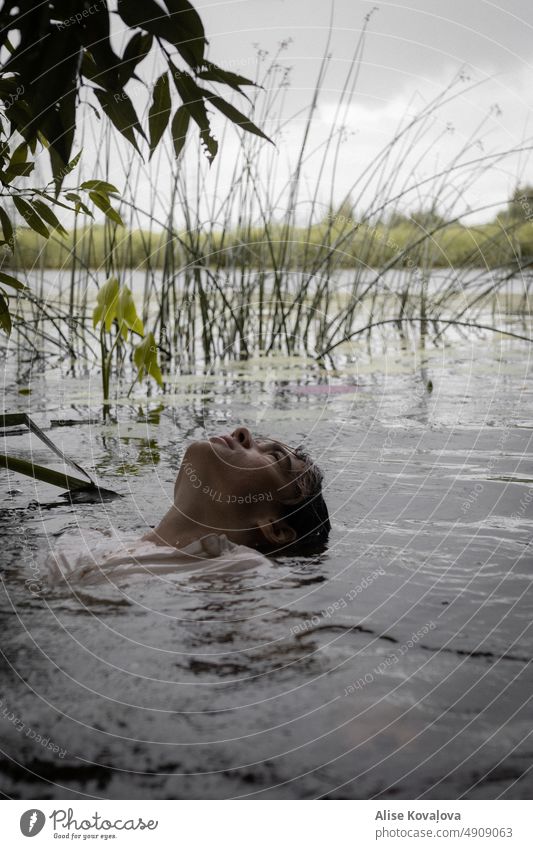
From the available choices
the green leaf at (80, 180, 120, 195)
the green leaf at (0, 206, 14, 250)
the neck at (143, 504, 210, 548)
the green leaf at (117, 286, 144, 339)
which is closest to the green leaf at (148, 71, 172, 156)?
the green leaf at (80, 180, 120, 195)

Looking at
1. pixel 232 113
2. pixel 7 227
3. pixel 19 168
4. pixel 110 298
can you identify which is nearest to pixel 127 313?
pixel 110 298

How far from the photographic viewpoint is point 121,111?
5.52 ft

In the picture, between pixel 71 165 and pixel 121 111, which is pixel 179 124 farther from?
pixel 71 165

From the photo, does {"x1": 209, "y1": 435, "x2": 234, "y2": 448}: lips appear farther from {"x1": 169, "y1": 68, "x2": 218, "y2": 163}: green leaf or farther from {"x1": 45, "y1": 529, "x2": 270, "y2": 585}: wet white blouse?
{"x1": 169, "y1": 68, "x2": 218, "y2": 163}: green leaf

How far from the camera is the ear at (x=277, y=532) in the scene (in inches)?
87.7

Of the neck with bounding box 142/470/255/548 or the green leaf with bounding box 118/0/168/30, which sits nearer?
the green leaf with bounding box 118/0/168/30

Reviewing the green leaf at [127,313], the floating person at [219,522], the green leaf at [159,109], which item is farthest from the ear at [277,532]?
the green leaf at [159,109]

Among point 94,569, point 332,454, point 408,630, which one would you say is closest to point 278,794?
point 408,630

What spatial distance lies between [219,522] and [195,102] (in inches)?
39.5

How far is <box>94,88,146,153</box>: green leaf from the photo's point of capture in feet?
5.44

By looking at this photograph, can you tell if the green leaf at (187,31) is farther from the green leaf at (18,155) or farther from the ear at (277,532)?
the ear at (277,532)

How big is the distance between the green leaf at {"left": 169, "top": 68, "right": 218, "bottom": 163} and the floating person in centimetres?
77

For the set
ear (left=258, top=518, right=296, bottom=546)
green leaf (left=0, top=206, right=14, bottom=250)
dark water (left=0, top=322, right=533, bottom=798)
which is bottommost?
dark water (left=0, top=322, right=533, bottom=798)

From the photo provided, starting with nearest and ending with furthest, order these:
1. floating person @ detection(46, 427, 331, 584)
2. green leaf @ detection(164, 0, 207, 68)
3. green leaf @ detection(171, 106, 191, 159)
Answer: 1. green leaf @ detection(164, 0, 207, 68)
2. green leaf @ detection(171, 106, 191, 159)
3. floating person @ detection(46, 427, 331, 584)
